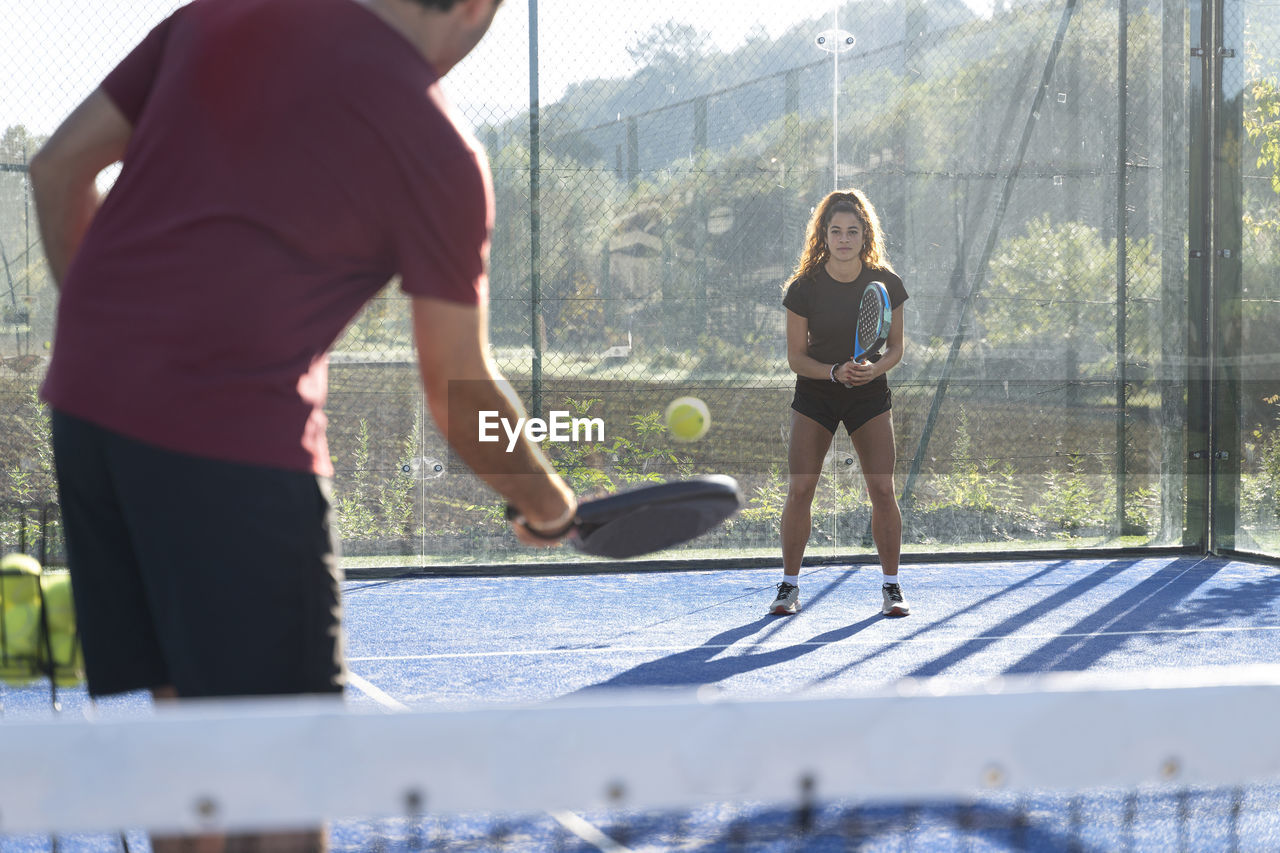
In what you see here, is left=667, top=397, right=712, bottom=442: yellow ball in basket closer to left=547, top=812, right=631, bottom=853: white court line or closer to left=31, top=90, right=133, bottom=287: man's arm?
left=547, top=812, right=631, bottom=853: white court line

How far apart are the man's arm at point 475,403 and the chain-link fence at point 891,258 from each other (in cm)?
576

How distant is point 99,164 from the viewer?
→ 1.71 meters

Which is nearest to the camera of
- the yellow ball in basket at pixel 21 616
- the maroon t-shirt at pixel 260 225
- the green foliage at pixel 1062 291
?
the maroon t-shirt at pixel 260 225

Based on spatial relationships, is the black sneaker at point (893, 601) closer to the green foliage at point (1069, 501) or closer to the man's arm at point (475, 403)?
the green foliage at point (1069, 501)

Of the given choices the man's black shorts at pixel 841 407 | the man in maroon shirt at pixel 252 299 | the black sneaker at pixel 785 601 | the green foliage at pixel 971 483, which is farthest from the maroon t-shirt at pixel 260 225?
the green foliage at pixel 971 483

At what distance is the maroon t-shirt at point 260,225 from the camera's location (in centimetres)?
143

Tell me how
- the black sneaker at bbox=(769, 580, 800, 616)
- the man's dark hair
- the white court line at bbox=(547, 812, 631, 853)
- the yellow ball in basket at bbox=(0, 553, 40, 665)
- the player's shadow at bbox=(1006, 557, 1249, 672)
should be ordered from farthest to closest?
the black sneaker at bbox=(769, 580, 800, 616)
the player's shadow at bbox=(1006, 557, 1249, 672)
the white court line at bbox=(547, 812, 631, 853)
the yellow ball in basket at bbox=(0, 553, 40, 665)
the man's dark hair

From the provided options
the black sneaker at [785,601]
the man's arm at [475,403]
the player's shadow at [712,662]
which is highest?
the man's arm at [475,403]

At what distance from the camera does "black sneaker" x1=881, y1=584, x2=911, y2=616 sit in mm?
5746

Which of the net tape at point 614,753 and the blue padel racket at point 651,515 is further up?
the blue padel racket at point 651,515

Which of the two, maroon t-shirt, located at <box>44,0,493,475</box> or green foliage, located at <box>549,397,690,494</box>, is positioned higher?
maroon t-shirt, located at <box>44,0,493,475</box>

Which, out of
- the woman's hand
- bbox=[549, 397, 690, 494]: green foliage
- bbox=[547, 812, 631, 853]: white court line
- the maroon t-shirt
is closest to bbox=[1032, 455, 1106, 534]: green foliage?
bbox=[549, 397, 690, 494]: green foliage

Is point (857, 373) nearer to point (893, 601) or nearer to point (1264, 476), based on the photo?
point (893, 601)

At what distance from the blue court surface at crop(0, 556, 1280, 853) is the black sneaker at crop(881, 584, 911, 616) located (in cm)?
5
